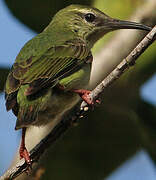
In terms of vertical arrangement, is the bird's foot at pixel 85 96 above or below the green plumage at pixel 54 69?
below

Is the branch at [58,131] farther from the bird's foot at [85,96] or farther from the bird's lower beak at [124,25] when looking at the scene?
the bird's lower beak at [124,25]

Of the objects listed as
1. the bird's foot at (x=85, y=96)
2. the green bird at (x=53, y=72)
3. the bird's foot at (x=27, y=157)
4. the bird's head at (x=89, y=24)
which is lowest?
the bird's foot at (x=27, y=157)

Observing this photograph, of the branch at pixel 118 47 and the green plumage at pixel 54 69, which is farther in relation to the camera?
the branch at pixel 118 47

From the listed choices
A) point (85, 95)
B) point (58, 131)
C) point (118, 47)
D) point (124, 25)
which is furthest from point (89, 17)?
point (58, 131)

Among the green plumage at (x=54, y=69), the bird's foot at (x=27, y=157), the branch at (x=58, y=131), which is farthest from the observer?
the bird's foot at (x=27, y=157)

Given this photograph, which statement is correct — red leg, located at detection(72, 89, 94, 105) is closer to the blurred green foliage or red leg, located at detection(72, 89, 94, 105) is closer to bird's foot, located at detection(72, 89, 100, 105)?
bird's foot, located at detection(72, 89, 100, 105)

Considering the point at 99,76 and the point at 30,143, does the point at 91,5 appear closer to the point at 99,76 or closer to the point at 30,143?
the point at 99,76

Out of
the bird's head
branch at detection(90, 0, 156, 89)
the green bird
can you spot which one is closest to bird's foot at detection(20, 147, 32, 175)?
the green bird

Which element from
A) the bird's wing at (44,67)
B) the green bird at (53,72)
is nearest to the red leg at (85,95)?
the green bird at (53,72)
